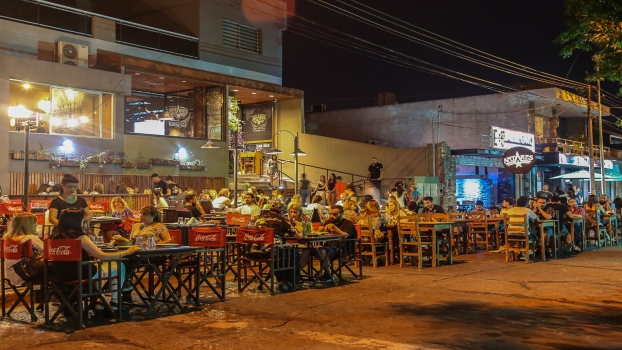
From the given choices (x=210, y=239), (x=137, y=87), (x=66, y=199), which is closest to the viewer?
(x=210, y=239)

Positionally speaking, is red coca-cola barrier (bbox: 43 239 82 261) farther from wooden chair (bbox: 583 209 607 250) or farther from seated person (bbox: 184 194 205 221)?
wooden chair (bbox: 583 209 607 250)

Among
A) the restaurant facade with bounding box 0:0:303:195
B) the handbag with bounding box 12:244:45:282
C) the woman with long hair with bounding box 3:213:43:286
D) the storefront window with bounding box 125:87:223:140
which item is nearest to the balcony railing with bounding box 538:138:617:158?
the restaurant facade with bounding box 0:0:303:195

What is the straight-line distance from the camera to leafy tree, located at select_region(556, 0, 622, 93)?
9242mm

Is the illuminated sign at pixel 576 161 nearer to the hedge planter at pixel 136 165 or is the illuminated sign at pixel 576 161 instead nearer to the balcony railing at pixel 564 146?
the balcony railing at pixel 564 146

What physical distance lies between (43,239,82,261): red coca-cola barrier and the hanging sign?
17.8 meters

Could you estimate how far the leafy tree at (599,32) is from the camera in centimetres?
924

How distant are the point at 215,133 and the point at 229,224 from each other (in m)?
13.2

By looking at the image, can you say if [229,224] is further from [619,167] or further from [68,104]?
[619,167]

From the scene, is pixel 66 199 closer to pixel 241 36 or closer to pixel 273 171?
pixel 273 171

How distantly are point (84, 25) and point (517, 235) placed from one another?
1702 centimetres

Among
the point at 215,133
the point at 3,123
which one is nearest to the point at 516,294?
the point at 3,123

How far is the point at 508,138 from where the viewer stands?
29.1 meters

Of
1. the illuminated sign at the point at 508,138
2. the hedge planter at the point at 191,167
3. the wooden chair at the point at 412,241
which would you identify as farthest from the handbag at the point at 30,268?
the illuminated sign at the point at 508,138

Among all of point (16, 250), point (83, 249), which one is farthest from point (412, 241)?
point (16, 250)
